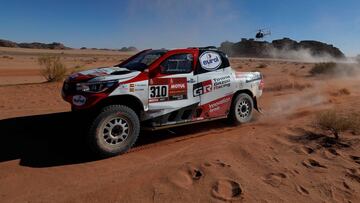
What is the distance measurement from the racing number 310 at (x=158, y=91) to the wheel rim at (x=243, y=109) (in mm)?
2192

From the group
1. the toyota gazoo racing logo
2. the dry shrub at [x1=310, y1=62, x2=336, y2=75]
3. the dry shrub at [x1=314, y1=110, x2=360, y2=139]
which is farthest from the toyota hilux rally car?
the dry shrub at [x1=310, y1=62, x2=336, y2=75]

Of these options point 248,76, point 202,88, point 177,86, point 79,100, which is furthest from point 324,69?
point 79,100

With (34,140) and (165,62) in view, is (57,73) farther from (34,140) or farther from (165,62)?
(165,62)

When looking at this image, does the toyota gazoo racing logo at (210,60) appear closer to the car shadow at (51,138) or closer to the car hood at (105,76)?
the car shadow at (51,138)

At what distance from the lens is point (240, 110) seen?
295 inches

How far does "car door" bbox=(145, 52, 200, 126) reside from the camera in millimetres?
5855

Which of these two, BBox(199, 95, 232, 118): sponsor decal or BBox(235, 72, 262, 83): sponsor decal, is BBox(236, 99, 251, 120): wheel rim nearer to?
BBox(199, 95, 232, 118): sponsor decal

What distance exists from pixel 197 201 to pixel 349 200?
6.38ft

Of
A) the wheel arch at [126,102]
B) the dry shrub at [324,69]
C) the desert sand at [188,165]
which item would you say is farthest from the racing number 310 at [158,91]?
the dry shrub at [324,69]

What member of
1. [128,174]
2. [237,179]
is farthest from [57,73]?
[237,179]

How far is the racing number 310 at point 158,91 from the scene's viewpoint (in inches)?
227

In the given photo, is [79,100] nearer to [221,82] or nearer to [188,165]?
[188,165]

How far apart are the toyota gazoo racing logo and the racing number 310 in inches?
47.1

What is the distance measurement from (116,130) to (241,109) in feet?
10.8
